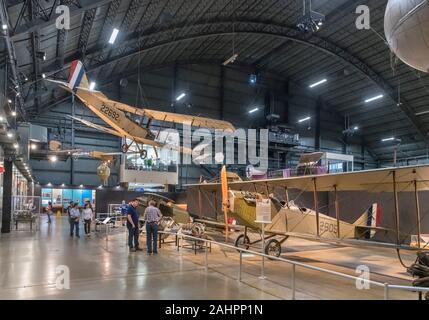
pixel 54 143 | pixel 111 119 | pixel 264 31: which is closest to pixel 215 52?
pixel 264 31

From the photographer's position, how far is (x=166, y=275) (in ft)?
23.4

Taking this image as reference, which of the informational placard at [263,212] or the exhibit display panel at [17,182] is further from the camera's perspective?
the exhibit display panel at [17,182]

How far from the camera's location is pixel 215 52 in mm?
32156

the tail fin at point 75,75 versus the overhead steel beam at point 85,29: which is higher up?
the overhead steel beam at point 85,29

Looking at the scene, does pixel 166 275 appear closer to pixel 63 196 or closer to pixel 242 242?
pixel 242 242

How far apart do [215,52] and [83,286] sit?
2891cm

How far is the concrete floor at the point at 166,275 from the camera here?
5.79 metres

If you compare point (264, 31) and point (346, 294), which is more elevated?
point (264, 31)

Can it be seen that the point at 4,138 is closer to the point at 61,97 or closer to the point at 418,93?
the point at 61,97

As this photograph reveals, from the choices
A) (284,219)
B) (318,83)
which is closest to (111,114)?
(284,219)

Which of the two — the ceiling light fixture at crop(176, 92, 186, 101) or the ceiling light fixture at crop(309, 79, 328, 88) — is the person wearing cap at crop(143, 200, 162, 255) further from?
the ceiling light fixture at crop(309, 79, 328, 88)

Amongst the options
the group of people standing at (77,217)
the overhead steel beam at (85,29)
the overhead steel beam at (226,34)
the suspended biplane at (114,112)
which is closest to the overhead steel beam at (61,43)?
the overhead steel beam at (85,29)

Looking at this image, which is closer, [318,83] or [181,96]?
[181,96]

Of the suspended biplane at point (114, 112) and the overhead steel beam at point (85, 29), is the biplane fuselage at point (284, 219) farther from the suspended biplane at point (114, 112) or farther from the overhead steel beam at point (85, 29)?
the overhead steel beam at point (85, 29)
